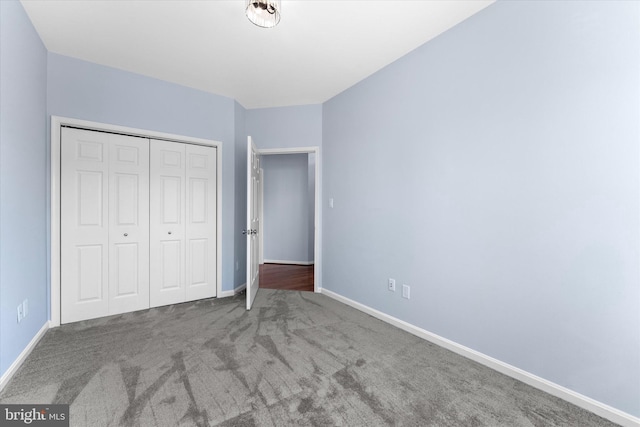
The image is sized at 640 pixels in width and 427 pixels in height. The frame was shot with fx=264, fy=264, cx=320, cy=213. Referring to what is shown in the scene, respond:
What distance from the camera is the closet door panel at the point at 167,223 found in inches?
125

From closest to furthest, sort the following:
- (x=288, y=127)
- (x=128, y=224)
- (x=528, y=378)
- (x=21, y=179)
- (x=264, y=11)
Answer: (x=528, y=378) < (x=264, y=11) < (x=21, y=179) < (x=128, y=224) < (x=288, y=127)

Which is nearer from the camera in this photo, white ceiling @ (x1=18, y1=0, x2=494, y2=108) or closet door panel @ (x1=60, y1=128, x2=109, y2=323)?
white ceiling @ (x1=18, y1=0, x2=494, y2=108)

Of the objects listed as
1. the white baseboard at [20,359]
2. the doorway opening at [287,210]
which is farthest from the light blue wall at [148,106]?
the doorway opening at [287,210]

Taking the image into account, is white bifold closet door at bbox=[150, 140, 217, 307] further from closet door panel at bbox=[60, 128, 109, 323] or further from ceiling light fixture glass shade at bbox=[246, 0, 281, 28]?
ceiling light fixture glass shade at bbox=[246, 0, 281, 28]

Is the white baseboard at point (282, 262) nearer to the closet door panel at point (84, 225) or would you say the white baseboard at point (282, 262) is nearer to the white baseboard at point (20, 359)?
the closet door panel at point (84, 225)

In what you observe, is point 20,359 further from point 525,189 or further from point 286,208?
point 286,208

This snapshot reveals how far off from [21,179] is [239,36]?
2.08m

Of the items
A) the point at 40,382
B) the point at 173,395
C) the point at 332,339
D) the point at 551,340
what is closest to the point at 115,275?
the point at 40,382

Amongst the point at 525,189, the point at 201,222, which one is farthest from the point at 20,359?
the point at 525,189

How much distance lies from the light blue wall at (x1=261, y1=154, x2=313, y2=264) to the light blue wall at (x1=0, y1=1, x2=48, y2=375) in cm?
388

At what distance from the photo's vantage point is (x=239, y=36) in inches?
92.3

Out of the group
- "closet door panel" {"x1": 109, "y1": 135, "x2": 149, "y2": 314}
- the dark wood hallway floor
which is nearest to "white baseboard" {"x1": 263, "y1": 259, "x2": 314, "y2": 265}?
the dark wood hallway floor

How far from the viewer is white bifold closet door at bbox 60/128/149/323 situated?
2706mm

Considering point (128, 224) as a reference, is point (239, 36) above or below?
above
